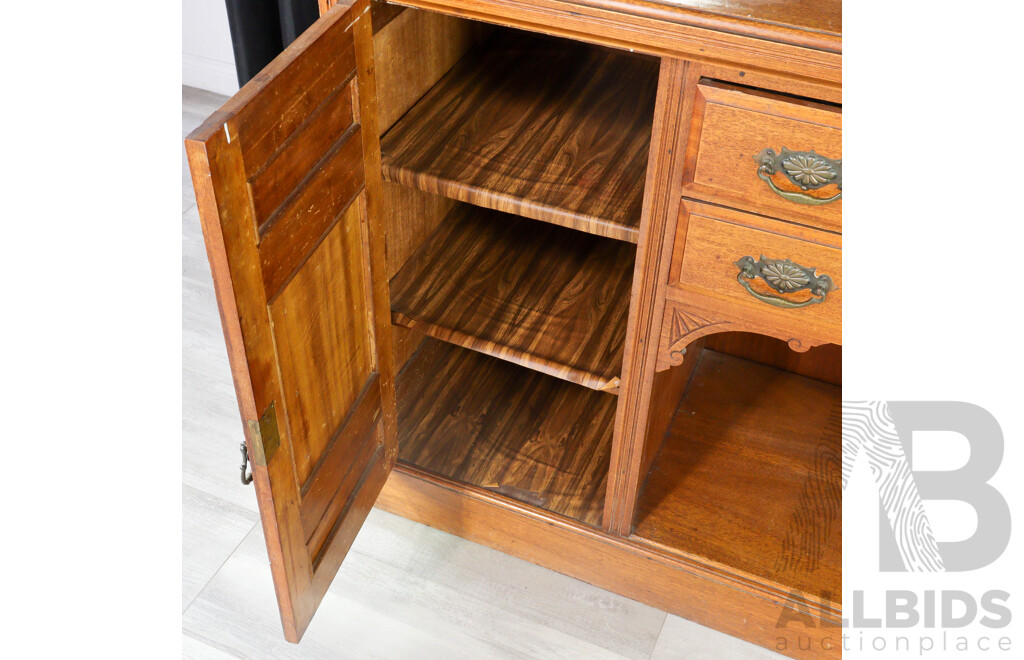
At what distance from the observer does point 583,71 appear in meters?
1.41

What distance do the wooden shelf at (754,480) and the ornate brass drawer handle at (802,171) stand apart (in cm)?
63

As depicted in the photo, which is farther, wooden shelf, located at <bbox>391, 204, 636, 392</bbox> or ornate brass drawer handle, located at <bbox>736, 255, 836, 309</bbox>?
wooden shelf, located at <bbox>391, 204, 636, 392</bbox>

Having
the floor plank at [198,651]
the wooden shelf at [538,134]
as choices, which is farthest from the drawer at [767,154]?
the floor plank at [198,651]

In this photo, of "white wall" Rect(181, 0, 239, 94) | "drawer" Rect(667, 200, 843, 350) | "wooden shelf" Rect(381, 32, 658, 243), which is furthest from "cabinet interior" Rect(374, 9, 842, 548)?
"white wall" Rect(181, 0, 239, 94)

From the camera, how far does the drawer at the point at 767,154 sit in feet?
2.94

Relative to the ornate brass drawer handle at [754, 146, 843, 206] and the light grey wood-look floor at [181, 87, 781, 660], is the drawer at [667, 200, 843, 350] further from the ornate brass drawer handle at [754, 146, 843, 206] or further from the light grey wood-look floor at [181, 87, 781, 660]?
the light grey wood-look floor at [181, 87, 781, 660]

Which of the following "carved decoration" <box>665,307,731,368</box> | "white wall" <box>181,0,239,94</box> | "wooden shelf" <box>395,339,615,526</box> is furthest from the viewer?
"white wall" <box>181,0,239,94</box>

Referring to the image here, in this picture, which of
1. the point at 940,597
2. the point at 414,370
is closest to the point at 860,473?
the point at 940,597

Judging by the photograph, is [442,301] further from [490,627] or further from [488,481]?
[490,627]

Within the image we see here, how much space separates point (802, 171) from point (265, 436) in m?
0.63

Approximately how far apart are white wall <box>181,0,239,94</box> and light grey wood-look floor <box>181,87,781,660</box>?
140cm

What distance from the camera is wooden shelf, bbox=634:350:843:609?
53.4 inches

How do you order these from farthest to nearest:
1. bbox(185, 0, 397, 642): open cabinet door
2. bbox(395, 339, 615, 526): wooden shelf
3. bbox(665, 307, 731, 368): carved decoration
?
A: bbox(395, 339, 615, 526): wooden shelf < bbox(665, 307, 731, 368): carved decoration < bbox(185, 0, 397, 642): open cabinet door

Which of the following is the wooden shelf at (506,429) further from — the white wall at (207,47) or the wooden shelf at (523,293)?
the white wall at (207,47)
